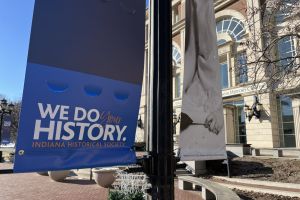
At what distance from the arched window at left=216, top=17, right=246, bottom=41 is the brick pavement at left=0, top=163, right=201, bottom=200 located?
60.7ft

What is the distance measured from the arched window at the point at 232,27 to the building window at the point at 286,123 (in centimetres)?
723

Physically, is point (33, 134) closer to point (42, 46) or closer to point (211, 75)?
point (42, 46)

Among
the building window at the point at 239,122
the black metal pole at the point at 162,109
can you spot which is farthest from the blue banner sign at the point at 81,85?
the building window at the point at 239,122

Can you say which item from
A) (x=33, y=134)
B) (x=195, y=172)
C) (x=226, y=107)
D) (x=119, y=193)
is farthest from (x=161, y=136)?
(x=226, y=107)

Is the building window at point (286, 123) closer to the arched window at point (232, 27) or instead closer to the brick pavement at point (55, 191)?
the arched window at point (232, 27)

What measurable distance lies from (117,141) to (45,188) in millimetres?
11658

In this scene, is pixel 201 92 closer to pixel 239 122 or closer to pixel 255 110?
pixel 255 110

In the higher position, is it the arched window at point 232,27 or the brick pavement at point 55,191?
the arched window at point 232,27

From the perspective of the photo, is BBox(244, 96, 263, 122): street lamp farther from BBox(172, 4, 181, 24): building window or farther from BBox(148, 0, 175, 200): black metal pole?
BBox(148, 0, 175, 200): black metal pole

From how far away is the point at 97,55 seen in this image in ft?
7.94

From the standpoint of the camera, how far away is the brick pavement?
10.8 m

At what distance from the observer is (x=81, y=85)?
2.28 meters

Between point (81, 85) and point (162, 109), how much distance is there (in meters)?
0.74

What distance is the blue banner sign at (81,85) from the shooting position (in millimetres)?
2037
